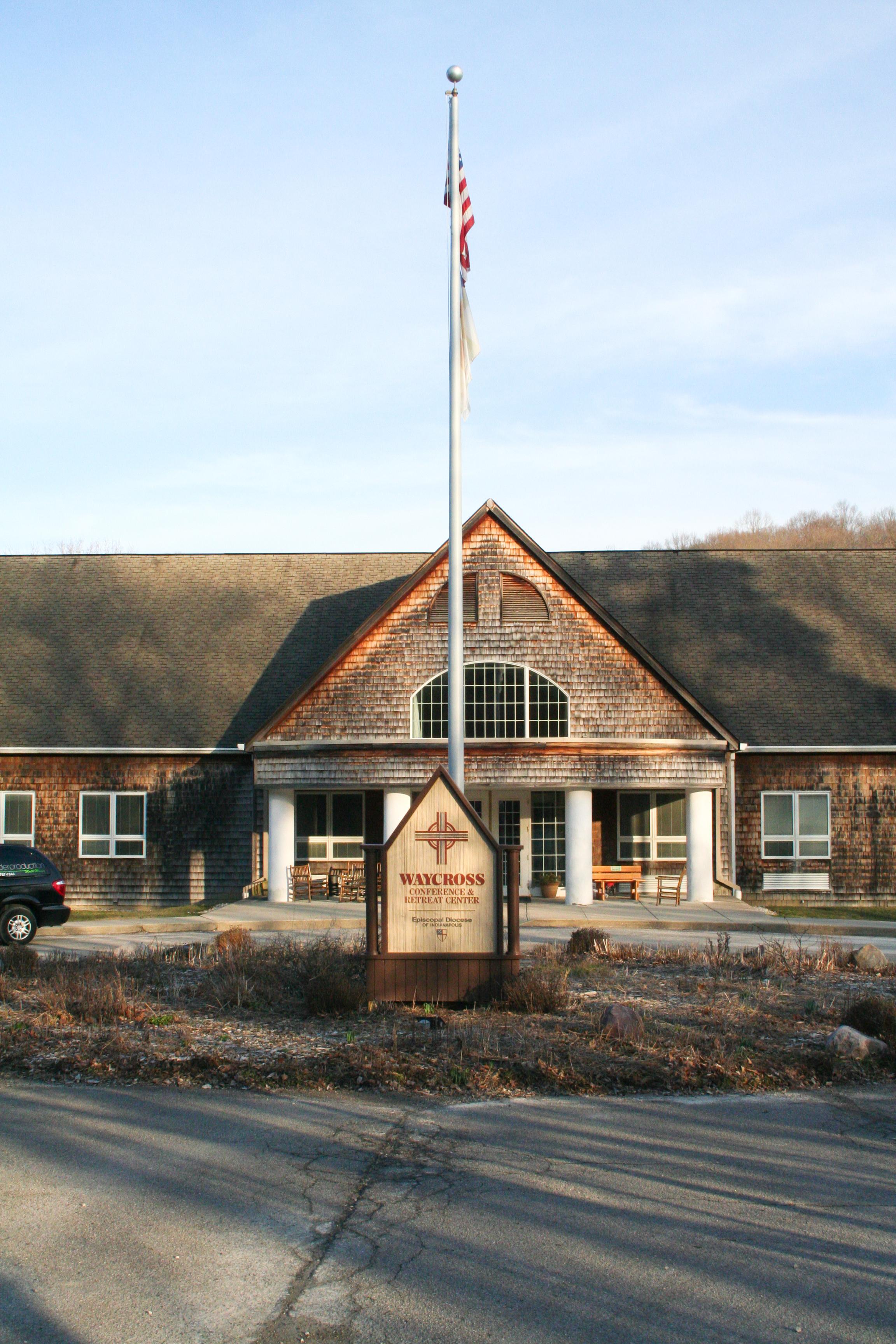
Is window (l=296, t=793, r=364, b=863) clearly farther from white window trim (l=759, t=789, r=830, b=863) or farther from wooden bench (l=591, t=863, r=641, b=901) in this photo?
white window trim (l=759, t=789, r=830, b=863)

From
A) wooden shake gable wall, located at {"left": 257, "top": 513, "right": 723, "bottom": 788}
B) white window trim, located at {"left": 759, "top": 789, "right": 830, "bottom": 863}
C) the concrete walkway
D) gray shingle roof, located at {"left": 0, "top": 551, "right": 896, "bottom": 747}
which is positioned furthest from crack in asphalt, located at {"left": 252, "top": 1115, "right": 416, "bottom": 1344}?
white window trim, located at {"left": 759, "top": 789, "right": 830, "bottom": 863}

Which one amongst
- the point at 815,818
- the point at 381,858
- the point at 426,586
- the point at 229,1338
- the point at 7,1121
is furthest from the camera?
the point at 815,818

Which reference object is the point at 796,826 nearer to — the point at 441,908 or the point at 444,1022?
the point at 441,908

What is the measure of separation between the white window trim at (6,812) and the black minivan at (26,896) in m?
7.31

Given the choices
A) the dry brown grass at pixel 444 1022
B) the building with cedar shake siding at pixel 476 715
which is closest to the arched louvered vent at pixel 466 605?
the building with cedar shake siding at pixel 476 715

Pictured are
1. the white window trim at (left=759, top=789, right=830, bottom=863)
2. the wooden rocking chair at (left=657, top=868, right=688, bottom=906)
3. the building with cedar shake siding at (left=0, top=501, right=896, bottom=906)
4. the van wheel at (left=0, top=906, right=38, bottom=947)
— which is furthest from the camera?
the white window trim at (left=759, top=789, right=830, bottom=863)

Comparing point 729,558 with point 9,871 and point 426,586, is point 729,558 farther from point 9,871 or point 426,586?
point 9,871

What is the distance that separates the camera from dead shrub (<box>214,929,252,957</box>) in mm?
14125

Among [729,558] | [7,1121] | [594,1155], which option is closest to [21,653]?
[729,558]

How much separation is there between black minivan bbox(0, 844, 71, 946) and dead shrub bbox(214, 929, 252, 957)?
451 centimetres

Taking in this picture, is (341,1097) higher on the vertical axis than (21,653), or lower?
lower

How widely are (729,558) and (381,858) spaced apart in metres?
22.0

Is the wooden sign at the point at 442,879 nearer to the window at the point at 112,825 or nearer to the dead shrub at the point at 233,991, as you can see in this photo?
the dead shrub at the point at 233,991

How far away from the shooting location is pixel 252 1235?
6168 millimetres
